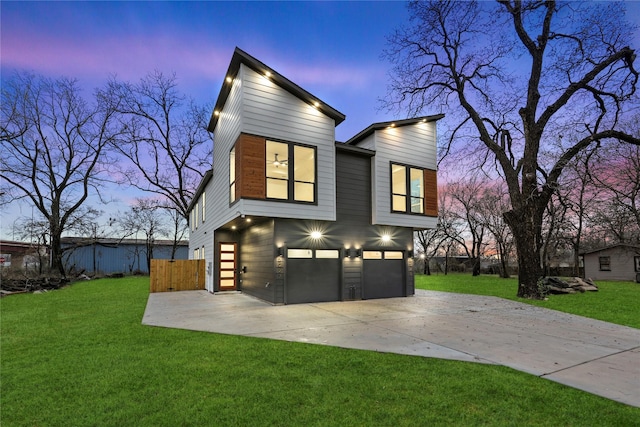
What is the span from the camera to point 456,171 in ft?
52.0

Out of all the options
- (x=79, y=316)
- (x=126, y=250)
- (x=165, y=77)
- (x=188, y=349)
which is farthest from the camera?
(x=126, y=250)

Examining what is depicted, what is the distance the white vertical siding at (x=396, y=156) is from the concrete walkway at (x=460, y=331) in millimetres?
3147

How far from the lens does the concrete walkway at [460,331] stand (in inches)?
166

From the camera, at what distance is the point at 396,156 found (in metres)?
12.0

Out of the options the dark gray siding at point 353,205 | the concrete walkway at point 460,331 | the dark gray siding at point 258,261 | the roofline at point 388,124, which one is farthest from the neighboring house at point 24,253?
the roofline at point 388,124

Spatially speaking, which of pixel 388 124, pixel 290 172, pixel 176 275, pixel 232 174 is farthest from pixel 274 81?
pixel 176 275

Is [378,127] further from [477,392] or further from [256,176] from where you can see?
[477,392]

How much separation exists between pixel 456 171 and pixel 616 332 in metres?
10.4

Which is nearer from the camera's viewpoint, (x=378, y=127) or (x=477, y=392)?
(x=477, y=392)

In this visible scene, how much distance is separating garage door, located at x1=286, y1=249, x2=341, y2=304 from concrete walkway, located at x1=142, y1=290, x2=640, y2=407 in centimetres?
60

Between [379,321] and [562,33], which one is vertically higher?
[562,33]

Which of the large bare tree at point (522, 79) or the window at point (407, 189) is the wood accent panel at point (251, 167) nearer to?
the window at point (407, 189)

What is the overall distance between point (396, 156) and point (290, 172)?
4.35 meters

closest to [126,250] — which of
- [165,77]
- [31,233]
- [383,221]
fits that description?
[31,233]
